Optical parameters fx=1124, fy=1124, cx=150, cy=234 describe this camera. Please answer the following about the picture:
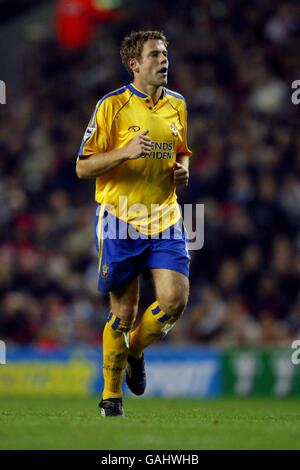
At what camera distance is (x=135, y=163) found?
305 inches

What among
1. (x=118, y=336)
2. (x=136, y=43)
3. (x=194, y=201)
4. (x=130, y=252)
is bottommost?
(x=118, y=336)

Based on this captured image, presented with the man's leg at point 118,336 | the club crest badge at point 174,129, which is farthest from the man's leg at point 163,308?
the club crest badge at point 174,129

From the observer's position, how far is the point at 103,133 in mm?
7727

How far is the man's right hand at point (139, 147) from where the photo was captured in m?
7.35

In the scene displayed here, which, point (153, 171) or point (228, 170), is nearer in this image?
point (153, 171)

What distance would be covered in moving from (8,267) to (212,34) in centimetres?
495

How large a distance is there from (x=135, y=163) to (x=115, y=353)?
1.33 m

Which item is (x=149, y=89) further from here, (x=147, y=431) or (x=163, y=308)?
(x=147, y=431)

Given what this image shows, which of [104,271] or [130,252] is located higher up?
[130,252]

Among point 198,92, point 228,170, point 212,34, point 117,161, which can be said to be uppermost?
point 212,34

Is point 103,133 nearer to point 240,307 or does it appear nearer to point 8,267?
point 240,307

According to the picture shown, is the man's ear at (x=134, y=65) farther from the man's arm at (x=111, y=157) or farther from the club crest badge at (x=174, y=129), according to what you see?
the man's arm at (x=111, y=157)

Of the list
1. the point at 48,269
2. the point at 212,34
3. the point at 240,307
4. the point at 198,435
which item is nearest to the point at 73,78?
the point at 212,34

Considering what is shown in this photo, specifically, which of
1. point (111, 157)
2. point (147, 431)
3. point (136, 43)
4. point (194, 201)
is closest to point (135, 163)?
point (111, 157)
